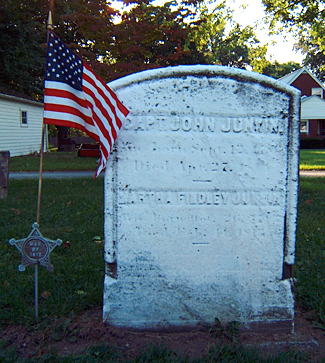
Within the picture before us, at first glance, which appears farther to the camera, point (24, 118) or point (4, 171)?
point (24, 118)

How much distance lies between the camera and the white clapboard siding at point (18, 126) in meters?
22.0

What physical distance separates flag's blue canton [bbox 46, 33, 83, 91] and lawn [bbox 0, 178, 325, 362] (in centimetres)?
176

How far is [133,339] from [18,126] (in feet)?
75.6

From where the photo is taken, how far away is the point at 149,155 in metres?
2.96

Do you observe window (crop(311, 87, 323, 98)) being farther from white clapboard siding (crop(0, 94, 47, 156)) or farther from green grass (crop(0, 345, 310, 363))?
green grass (crop(0, 345, 310, 363))

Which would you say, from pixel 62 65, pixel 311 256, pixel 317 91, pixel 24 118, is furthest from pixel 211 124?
pixel 317 91

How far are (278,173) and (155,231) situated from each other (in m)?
1.01

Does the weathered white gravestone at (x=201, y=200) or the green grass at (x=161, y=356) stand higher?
the weathered white gravestone at (x=201, y=200)

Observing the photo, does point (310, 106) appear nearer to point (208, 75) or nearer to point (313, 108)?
point (313, 108)

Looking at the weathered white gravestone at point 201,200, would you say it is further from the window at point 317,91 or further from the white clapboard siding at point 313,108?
the window at point 317,91

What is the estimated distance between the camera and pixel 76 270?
404 cm

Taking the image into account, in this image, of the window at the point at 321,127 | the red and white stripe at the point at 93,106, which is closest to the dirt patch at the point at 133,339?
the red and white stripe at the point at 93,106

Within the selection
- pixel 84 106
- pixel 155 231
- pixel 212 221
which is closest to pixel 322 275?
pixel 212 221

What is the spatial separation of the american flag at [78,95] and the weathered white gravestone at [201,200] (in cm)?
13
